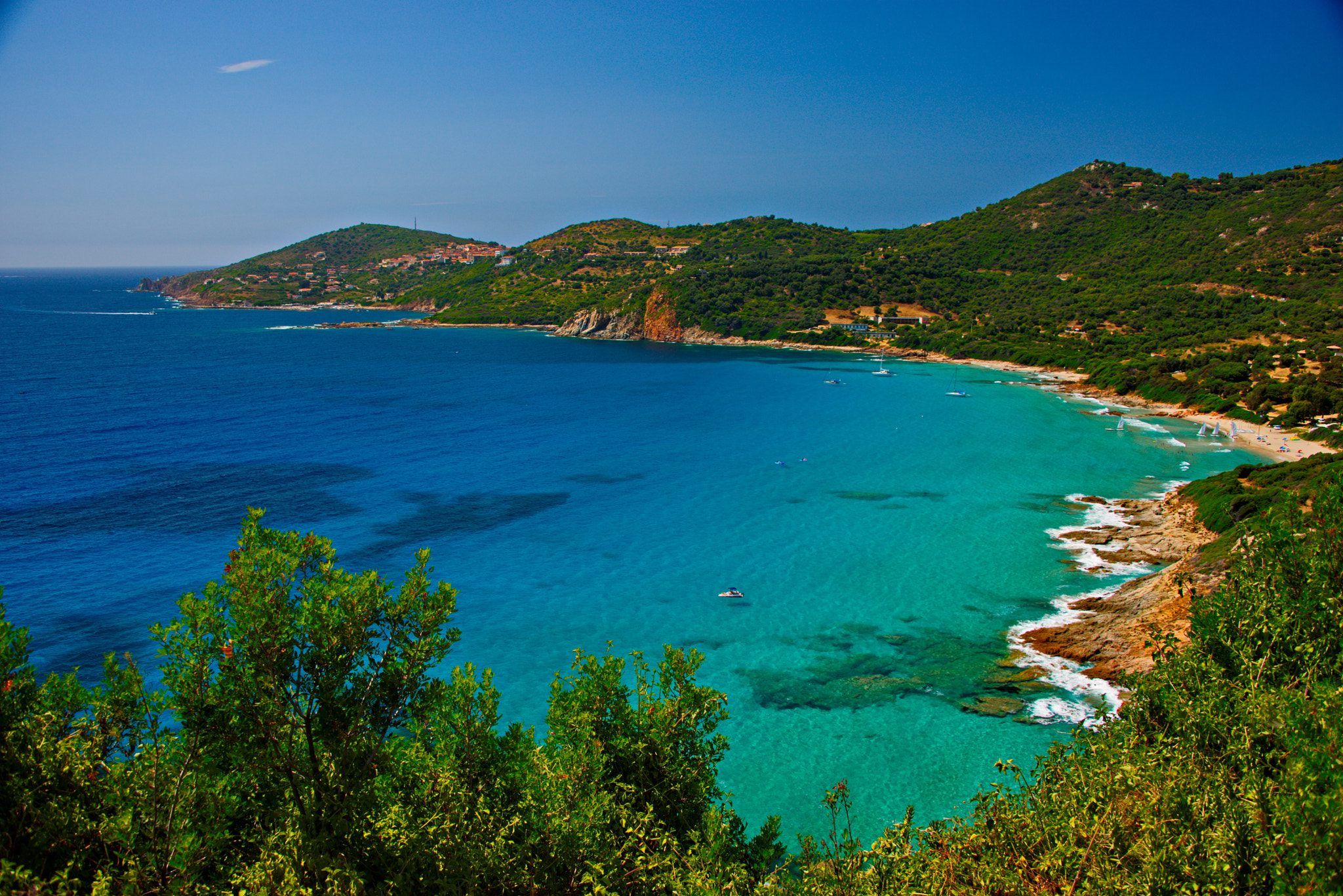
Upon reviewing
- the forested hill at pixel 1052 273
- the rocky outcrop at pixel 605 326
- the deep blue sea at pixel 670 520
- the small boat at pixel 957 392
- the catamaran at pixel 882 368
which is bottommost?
the deep blue sea at pixel 670 520

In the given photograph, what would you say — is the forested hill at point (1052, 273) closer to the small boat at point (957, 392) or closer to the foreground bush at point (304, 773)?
the small boat at point (957, 392)

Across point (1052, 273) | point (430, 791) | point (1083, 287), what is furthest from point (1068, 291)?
point (430, 791)

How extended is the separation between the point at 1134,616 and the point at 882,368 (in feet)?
265

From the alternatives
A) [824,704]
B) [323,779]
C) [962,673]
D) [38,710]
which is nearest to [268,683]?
[323,779]

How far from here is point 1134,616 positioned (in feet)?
84.5

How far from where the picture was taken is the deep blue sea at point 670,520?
2333 cm

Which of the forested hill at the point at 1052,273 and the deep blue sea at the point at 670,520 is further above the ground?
the forested hill at the point at 1052,273

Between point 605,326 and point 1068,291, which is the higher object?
point 1068,291

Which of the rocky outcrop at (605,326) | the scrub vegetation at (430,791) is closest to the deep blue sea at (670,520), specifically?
the scrub vegetation at (430,791)

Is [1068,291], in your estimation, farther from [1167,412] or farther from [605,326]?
[605,326]

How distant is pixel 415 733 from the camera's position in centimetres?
1127

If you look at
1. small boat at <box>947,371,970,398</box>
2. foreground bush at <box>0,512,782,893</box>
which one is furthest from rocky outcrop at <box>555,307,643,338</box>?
foreground bush at <box>0,512,782,893</box>

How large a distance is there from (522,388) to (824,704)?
70923 mm

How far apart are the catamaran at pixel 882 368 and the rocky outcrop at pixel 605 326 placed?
51.4 metres
